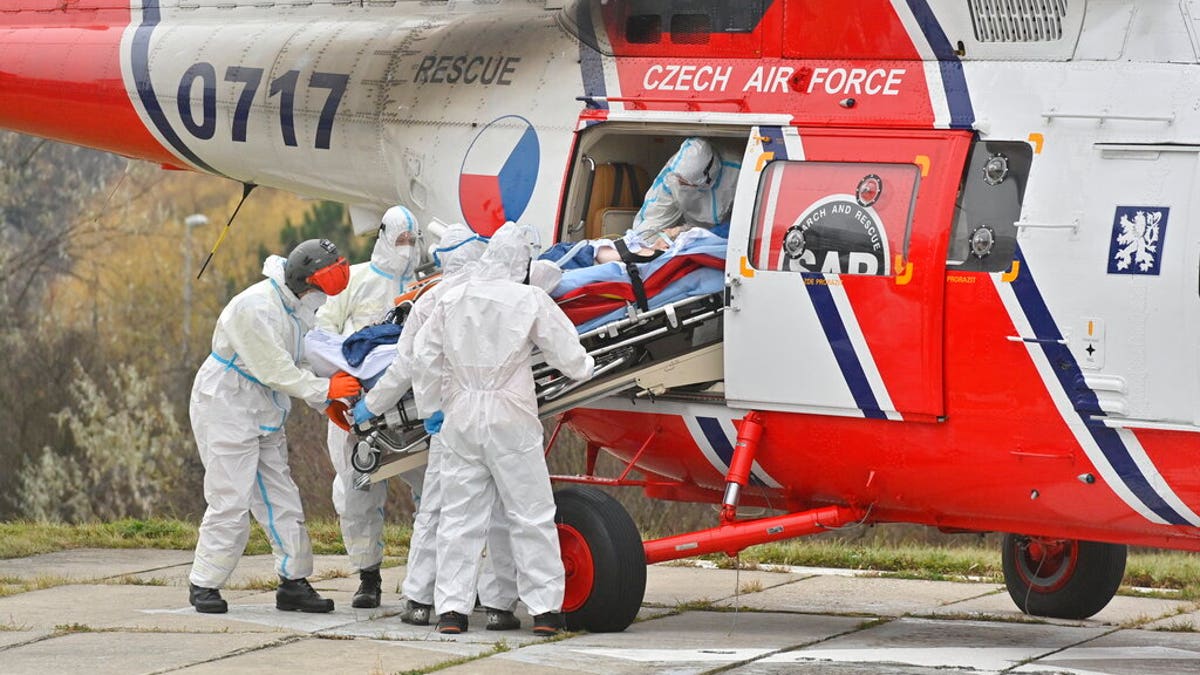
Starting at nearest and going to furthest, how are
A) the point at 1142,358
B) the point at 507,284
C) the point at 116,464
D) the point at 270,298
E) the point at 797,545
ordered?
1. the point at 1142,358
2. the point at 507,284
3. the point at 270,298
4. the point at 797,545
5. the point at 116,464

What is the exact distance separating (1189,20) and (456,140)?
406 cm

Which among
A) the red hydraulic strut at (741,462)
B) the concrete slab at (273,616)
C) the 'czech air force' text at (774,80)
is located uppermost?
the 'czech air force' text at (774,80)

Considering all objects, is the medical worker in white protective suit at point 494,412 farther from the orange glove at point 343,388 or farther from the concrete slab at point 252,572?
the concrete slab at point 252,572

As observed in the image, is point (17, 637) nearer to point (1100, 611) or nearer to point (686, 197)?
point (686, 197)

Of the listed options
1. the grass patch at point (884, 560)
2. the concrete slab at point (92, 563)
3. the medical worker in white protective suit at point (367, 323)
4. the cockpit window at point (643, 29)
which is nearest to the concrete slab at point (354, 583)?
the medical worker in white protective suit at point (367, 323)

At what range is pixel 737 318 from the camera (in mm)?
8664

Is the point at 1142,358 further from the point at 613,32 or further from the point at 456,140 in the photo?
the point at 456,140

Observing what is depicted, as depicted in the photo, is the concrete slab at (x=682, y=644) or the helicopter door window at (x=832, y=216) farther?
the helicopter door window at (x=832, y=216)

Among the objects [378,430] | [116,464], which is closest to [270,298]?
[378,430]

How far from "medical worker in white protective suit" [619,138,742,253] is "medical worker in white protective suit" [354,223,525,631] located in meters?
0.90

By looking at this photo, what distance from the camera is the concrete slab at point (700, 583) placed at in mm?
10266

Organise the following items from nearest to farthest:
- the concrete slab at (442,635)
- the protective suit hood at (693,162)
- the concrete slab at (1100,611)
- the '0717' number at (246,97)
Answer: the concrete slab at (442,635) < the protective suit hood at (693,162) < the concrete slab at (1100,611) < the '0717' number at (246,97)

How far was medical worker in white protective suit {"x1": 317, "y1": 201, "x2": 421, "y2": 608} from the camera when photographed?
9.60 m

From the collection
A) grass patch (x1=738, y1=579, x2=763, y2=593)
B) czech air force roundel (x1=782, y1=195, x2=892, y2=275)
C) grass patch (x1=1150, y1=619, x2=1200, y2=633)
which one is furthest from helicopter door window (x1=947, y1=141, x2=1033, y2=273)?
grass patch (x1=738, y1=579, x2=763, y2=593)
